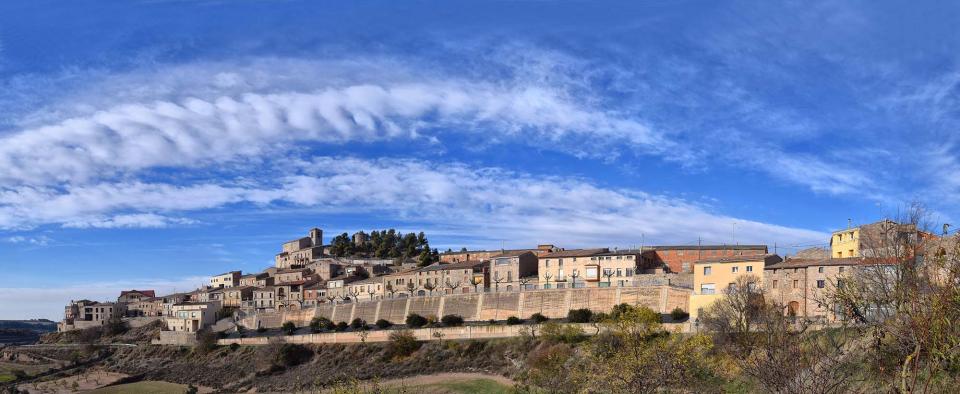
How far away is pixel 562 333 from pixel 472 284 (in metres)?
27.2

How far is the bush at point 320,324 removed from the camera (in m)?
79.3

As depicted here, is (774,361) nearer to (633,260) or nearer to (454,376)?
(454,376)

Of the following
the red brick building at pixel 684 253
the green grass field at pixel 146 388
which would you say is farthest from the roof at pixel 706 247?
the green grass field at pixel 146 388

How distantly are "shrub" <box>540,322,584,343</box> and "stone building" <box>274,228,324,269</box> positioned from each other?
67.6 meters

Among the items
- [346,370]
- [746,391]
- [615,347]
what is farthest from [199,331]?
[746,391]

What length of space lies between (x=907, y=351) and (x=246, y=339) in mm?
79931

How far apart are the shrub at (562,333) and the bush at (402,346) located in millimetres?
13364

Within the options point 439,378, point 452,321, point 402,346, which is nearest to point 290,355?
point 402,346

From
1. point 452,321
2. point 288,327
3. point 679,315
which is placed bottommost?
point 288,327

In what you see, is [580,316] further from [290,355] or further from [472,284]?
[290,355]

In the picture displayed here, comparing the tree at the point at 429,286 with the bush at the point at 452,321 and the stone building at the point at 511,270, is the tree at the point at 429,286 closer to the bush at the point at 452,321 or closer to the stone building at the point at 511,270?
the stone building at the point at 511,270

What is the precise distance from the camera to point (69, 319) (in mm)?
118062

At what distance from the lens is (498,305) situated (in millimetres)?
71438

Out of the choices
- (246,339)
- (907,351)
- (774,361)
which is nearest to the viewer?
(907,351)
